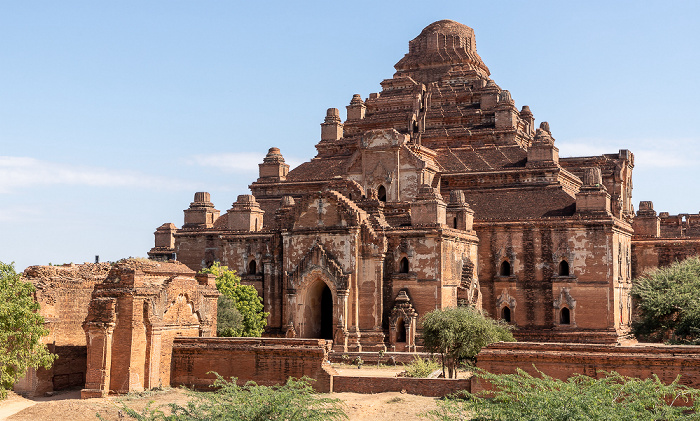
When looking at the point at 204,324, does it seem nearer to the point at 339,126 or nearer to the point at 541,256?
the point at 541,256

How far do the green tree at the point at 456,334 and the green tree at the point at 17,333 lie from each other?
1322 centimetres

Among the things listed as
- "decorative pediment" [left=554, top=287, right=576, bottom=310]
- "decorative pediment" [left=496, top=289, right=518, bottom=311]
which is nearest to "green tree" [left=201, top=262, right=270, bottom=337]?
"decorative pediment" [left=496, top=289, right=518, bottom=311]

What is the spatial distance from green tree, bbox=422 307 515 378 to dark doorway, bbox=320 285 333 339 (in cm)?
979

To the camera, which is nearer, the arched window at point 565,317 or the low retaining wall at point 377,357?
the low retaining wall at point 377,357

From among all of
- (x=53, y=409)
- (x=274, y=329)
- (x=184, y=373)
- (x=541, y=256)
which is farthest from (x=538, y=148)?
(x=53, y=409)

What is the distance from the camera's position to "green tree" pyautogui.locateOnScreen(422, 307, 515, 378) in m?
29.4

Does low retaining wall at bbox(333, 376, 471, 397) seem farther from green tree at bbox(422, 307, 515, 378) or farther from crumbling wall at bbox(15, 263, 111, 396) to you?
crumbling wall at bbox(15, 263, 111, 396)

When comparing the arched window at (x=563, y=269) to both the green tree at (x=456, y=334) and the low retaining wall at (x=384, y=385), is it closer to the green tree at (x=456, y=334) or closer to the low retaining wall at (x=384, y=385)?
the green tree at (x=456, y=334)

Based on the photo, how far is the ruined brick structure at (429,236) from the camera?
1423 inches

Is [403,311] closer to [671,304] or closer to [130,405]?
[671,304]

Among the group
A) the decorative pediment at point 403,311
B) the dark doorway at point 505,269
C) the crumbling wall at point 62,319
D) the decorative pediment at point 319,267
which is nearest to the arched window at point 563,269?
the dark doorway at point 505,269

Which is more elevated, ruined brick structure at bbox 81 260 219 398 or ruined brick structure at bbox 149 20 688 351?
ruined brick structure at bbox 149 20 688 351

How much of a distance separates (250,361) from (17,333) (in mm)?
6810

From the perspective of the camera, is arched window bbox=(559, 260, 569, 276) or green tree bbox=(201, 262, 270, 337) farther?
arched window bbox=(559, 260, 569, 276)
